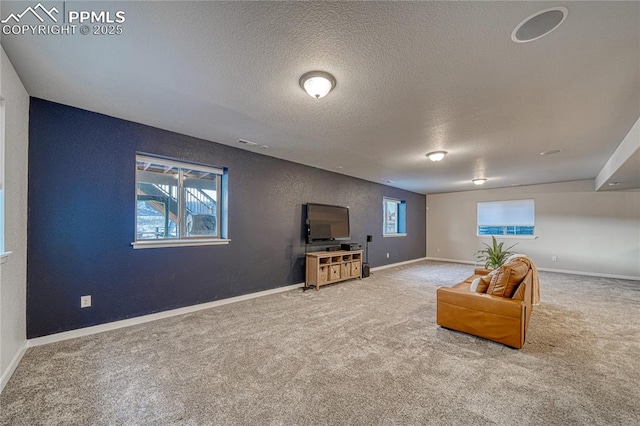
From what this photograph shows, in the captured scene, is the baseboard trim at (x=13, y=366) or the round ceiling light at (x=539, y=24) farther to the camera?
the baseboard trim at (x=13, y=366)

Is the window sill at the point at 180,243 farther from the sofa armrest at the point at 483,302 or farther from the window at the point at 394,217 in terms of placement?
the window at the point at 394,217

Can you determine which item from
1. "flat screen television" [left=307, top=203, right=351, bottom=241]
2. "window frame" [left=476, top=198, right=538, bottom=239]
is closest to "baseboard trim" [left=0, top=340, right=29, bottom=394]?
"flat screen television" [left=307, top=203, right=351, bottom=241]

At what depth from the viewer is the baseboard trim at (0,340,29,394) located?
185cm

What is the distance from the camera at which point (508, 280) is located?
268 centimetres

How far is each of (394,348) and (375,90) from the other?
2.44 m

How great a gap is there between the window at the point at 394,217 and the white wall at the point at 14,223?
22.1 ft

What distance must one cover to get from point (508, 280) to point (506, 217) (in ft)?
19.1

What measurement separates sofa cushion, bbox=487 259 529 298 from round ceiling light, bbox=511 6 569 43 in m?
2.15

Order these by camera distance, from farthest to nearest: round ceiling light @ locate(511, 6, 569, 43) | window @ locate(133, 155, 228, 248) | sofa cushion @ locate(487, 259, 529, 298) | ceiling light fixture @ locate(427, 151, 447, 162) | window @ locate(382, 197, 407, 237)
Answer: window @ locate(382, 197, 407, 237) → ceiling light fixture @ locate(427, 151, 447, 162) → window @ locate(133, 155, 228, 248) → sofa cushion @ locate(487, 259, 529, 298) → round ceiling light @ locate(511, 6, 569, 43)

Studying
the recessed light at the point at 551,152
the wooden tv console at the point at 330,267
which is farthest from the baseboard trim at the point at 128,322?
the recessed light at the point at 551,152

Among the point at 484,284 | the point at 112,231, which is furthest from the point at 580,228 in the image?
the point at 112,231

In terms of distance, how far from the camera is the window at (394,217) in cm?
751

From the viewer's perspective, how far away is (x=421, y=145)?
3752 millimetres

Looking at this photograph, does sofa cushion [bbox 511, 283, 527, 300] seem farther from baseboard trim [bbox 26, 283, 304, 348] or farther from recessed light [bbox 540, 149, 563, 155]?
baseboard trim [bbox 26, 283, 304, 348]
